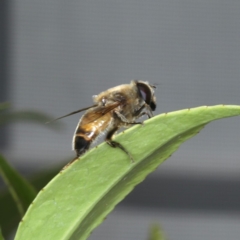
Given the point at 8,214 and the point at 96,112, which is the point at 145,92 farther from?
the point at 8,214

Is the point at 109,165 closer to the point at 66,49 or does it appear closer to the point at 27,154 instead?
the point at 27,154

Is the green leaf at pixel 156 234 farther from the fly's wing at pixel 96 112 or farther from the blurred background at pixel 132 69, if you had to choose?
the blurred background at pixel 132 69

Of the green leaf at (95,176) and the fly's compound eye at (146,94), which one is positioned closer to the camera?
the green leaf at (95,176)

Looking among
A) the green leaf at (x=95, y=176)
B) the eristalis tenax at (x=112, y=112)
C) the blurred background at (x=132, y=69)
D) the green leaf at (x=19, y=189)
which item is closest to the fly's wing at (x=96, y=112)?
the eristalis tenax at (x=112, y=112)

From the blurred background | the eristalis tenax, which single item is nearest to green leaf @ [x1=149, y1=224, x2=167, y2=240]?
the eristalis tenax

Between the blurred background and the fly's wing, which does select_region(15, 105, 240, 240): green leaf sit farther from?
the blurred background

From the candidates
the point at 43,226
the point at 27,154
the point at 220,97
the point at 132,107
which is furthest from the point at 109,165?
the point at 220,97
